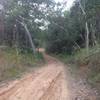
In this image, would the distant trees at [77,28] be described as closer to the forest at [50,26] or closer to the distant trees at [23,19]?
the forest at [50,26]

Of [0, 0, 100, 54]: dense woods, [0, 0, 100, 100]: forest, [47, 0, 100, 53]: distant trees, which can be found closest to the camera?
[0, 0, 100, 100]: forest

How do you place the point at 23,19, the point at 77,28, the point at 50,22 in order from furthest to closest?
the point at 50,22 → the point at 77,28 → the point at 23,19

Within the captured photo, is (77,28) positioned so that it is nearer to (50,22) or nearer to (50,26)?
(50,22)

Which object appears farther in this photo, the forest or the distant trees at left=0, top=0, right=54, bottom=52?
the distant trees at left=0, top=0, right=54, bottom=52

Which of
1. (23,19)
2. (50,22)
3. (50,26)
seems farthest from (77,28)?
(23,19)

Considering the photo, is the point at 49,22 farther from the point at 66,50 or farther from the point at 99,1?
the point at 99,1

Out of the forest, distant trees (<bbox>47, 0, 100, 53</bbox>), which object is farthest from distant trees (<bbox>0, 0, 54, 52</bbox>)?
distant trees (<bbox>47, 0, 100, 53</bbox>)

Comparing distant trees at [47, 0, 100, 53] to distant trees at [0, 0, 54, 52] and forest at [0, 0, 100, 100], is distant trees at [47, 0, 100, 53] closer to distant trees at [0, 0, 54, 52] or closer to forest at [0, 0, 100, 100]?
forest at [0, 0, 100, 100]

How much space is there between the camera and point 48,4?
82.4 ft

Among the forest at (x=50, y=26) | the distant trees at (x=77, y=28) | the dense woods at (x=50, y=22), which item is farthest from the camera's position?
the distant trees at (x=77, y=28)

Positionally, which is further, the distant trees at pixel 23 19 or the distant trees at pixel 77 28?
the distant trees at pixel 77 28

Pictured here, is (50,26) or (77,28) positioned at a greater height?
(50,26)

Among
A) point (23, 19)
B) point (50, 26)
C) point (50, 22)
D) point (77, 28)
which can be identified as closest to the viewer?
point (23, 19)

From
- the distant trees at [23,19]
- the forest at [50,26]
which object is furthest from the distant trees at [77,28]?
the distant trees at [23,19]
